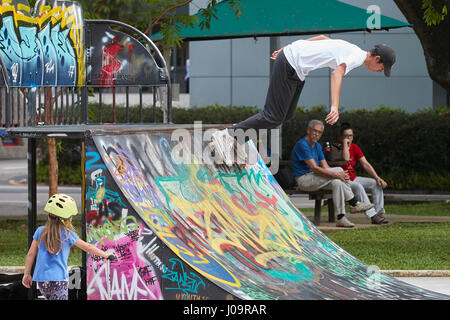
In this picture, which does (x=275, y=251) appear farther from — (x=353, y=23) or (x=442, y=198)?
(x=442, y=198)

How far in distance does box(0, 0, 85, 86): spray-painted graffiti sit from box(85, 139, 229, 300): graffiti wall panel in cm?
248

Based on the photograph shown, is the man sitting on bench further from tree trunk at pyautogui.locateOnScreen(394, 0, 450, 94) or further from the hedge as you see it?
the hedge

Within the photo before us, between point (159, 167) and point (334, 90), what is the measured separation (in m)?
1.62

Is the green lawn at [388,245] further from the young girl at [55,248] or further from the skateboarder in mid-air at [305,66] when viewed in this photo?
the young girl at [55,248]

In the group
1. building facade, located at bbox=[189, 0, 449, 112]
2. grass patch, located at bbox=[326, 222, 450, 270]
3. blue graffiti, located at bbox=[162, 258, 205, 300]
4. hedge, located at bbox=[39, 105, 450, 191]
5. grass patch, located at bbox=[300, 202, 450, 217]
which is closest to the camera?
blue graffiti, located at bbox=[162, 258, 205, 300]

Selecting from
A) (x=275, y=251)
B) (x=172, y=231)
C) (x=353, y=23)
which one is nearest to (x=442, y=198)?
(x=353, y=23)

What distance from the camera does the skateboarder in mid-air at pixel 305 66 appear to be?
6.63m

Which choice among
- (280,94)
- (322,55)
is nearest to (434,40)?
(280,94)

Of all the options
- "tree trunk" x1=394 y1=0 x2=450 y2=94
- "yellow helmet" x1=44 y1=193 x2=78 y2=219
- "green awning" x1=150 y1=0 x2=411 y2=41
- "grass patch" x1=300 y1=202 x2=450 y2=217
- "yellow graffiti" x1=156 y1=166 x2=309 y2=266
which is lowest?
"grass patch" x1=300 y1=202 x2=450 y2=217

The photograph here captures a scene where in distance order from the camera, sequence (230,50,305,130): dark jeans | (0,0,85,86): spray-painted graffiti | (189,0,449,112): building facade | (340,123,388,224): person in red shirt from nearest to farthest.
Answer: (230,50,305,130): dark jeans → (0,0,85,86): spray-painted graffiti → (340,123,388,224): person in red shirt → (189,0,449,112): building facade

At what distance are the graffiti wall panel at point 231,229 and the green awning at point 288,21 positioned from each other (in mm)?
6099

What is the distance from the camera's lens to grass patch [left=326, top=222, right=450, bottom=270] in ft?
31.3

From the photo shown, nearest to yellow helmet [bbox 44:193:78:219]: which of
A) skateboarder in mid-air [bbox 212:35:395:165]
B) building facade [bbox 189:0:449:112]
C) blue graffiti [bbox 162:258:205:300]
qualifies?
→ blue graffiti [bbox 162:258:205:300]

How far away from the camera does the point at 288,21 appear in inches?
559
